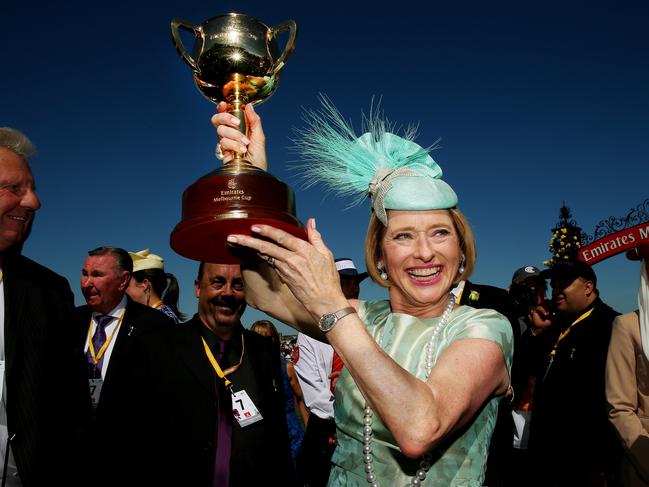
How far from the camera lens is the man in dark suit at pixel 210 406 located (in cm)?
324

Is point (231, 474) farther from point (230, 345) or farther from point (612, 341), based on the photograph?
point (612, 341)

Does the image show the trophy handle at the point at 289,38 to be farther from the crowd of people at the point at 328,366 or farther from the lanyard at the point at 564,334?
the lanyard at the point at 564,334

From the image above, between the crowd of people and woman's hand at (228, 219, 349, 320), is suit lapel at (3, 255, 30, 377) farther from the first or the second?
woman's hand at (228, 219, 349, 320)

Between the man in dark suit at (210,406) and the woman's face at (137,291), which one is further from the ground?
the woman's face at (137,291)

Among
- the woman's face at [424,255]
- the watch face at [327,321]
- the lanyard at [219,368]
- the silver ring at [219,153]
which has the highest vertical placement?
the silver ring at [219,153]

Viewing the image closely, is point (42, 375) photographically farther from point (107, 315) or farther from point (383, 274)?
point (107, 315)

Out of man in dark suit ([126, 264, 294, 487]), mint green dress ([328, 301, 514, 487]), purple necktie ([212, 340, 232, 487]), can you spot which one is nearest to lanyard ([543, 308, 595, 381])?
man in dark suit ([126, 264, 294, 487])

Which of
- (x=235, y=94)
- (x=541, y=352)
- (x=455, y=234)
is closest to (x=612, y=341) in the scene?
(x=541, y=352)

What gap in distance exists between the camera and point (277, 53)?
2525mm

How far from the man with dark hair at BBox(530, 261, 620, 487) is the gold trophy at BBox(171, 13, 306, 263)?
13.4 ft

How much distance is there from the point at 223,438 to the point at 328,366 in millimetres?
2108

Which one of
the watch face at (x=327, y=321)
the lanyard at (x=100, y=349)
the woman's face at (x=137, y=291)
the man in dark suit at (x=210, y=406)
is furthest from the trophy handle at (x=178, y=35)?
the woman's face at (x=137, y=291)

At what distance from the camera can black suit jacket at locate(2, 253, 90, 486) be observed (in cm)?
269

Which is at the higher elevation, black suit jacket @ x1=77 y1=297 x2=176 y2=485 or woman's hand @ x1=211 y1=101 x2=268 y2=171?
woman's hand @ x1=211 y1=101 x2=268 y2=171
